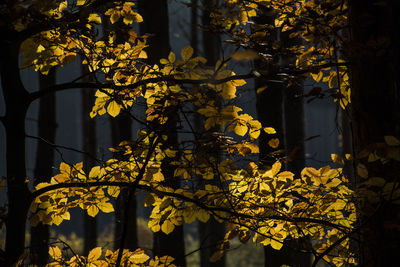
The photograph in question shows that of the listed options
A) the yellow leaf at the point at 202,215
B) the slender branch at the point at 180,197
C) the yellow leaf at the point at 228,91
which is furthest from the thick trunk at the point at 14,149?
the yellow leaf at the point at 228,91

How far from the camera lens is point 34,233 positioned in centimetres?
629

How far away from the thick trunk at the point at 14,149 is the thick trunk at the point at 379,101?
82.2 inches

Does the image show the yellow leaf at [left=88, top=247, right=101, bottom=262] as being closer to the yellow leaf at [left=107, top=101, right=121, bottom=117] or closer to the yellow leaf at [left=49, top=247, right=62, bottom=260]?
the yellow leaf at [left=49, top=247, right=62, bottom=260]

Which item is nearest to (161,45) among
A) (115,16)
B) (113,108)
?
(115,16)

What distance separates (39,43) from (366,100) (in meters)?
2.09

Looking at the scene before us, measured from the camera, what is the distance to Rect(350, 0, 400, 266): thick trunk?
216 cm

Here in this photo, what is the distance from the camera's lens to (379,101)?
2.20 m

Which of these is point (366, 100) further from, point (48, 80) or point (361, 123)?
point (48, 80)

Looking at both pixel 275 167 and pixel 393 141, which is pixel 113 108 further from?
pixel 393 141

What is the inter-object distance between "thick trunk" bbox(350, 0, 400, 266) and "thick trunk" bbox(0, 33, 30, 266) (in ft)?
6.85

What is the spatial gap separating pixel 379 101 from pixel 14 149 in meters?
2.28

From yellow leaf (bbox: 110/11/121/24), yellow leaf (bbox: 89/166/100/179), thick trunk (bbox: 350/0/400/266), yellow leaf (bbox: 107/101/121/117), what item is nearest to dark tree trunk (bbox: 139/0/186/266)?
yellow leaf (bbox: 110/11/121/24)

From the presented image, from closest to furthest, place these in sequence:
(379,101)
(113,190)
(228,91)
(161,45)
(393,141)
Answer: (393,141) → (379,101) → (228,91) → (113,190) → (161,45)

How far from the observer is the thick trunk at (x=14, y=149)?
8.27 feet
